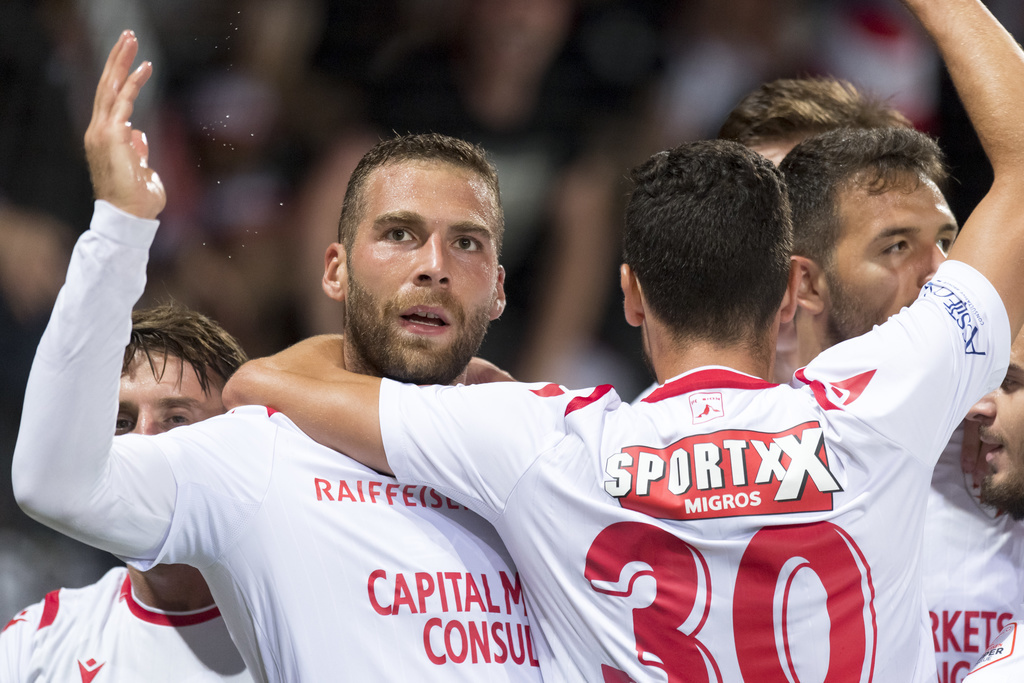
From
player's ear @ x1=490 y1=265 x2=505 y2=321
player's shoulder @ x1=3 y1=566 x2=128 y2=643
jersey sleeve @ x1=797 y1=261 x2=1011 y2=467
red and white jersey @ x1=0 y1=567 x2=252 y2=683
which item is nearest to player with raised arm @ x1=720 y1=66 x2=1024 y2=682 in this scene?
jersey sleeve @ x1=797 y1=261 x2=1011 y2=467

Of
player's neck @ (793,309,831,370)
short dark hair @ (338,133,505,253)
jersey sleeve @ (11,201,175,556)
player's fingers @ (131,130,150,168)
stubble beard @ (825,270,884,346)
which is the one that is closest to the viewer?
jersey sleeve @ (11,201,175,556)

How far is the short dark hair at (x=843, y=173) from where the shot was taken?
2795mm

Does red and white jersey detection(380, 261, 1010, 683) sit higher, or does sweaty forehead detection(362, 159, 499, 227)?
sweaty forehead detection(362, 159, 499, 227)

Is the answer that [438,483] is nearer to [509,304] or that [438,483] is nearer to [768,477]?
[768,477]

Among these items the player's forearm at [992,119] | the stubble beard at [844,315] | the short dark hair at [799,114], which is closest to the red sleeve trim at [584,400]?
the player's forearm at [992,119]

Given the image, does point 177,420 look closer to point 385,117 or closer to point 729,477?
point 729,477

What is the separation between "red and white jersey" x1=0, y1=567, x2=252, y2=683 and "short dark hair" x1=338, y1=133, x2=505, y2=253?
1139 mm

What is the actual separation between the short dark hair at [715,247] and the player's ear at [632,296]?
1.6 inches

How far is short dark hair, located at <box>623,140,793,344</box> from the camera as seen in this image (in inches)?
81.5

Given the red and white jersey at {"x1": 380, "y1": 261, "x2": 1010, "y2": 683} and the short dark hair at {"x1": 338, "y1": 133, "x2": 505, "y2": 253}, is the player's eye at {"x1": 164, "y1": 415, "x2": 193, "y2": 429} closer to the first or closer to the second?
the short dark hair at {"x1": 338, "y1": 133, "x2": 505, "y2": 253}

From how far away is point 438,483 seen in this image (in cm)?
208

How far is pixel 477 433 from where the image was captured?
6.63 feet

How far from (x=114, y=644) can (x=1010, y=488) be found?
7.98ft

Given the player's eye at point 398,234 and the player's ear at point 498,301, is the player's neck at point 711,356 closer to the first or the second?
the player's ear at point 498,301
